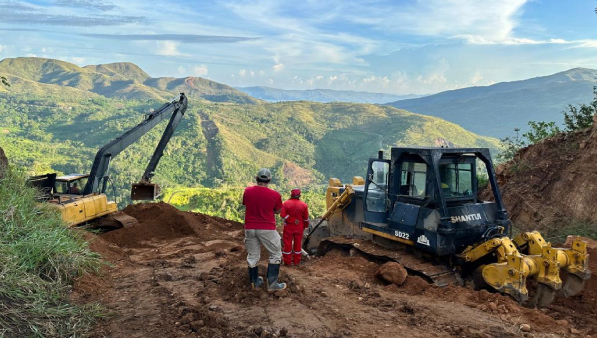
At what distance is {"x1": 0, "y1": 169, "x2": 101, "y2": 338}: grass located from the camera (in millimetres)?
4457

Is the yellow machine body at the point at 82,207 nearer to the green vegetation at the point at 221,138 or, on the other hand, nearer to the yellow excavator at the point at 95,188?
the yellow excavator at the point at 95,188

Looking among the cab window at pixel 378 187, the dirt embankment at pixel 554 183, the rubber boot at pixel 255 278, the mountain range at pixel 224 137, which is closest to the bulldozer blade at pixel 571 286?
the cab window at pixel 378 187

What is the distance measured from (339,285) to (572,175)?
8961mm

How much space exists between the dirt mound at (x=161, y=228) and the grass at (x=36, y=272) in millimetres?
4443

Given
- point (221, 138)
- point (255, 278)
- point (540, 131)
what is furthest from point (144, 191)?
point (221, 138)

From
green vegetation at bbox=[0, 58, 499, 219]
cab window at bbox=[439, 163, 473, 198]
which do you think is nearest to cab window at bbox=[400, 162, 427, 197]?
cab window at bbox=[439, 163, 473, 198]

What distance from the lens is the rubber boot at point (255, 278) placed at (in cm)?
615

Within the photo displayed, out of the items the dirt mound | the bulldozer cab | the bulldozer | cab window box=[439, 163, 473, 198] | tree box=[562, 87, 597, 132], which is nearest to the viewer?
the bulldozer

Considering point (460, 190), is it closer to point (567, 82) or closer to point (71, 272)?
point (71, 272)

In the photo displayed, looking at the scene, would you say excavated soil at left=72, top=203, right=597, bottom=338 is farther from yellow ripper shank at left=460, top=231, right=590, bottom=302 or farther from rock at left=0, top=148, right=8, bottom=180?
rock at left=0, top=148, right=8, bottom=180

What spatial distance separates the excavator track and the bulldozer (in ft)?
0.06

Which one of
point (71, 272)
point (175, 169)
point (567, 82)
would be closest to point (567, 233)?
point (71, 272)

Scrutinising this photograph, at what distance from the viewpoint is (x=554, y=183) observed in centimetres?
1277

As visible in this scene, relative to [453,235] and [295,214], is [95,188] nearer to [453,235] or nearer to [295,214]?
[295,214]
